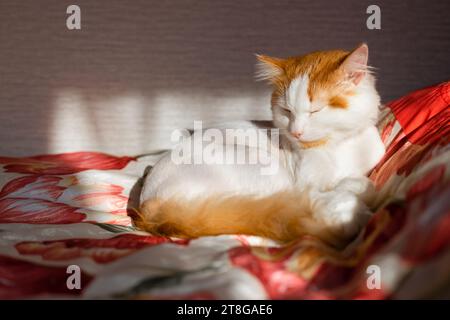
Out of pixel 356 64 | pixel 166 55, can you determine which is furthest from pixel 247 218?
pixel 166 55

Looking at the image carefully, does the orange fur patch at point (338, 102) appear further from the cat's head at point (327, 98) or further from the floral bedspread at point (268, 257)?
the floral bedspread at point (268, 257)

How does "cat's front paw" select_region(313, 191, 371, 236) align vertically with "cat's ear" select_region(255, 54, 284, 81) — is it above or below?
below

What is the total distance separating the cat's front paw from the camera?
90 centimetres

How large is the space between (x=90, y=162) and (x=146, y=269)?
1101 mm

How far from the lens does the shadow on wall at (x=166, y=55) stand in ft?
6.53

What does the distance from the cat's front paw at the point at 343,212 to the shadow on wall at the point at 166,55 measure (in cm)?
116

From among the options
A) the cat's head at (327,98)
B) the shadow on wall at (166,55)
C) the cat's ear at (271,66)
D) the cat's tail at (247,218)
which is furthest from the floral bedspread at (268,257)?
the shadow on wall at (166,55)

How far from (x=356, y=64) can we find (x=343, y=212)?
1.26ft

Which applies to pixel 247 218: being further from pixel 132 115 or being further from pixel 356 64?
pixel 132 115

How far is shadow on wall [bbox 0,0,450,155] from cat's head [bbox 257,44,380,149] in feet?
2.96

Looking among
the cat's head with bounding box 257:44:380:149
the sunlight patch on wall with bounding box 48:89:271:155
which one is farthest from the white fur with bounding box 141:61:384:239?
the sunlight patch on wall with bounding box 48:89:271:155

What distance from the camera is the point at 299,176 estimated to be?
3.78ft

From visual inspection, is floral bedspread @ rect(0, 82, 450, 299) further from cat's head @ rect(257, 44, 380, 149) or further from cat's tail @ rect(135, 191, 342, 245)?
cat's head @ rect(257, 44, 380, 149)

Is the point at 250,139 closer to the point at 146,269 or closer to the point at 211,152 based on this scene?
the point at 211,152
